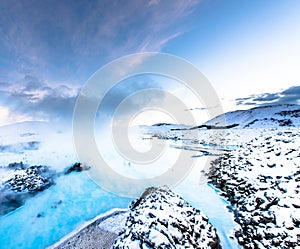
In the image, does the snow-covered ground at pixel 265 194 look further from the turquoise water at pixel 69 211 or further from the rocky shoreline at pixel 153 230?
the rocky shoreline at pixel 153 230

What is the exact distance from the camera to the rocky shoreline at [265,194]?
22.6 ft

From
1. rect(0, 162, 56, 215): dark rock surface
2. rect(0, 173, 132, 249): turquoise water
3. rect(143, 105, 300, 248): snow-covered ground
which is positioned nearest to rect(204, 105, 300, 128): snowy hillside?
rect(143, 105, 300, 248): snow-covered ground

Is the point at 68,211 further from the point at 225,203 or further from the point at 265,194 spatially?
the point at 265,194

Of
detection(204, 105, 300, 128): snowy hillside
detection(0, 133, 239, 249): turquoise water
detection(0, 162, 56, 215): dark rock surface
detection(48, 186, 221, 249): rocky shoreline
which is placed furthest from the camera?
detection(204, 105, 300, 128): snowy hillside

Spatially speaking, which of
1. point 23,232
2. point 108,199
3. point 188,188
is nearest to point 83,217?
point 108,199

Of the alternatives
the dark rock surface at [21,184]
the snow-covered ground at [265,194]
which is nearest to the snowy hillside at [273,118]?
the snow-covered ground at [265,194]

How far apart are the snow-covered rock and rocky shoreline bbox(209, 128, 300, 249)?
2.29 metres

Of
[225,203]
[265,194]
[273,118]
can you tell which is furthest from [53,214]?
[273,118]

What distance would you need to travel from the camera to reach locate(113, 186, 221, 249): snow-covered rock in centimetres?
549

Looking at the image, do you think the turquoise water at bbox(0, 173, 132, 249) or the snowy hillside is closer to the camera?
the turquoise water at bbox(0, 173, 132, 249)

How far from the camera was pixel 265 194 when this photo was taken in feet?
30.6

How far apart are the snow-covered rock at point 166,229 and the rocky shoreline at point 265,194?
7.51ft

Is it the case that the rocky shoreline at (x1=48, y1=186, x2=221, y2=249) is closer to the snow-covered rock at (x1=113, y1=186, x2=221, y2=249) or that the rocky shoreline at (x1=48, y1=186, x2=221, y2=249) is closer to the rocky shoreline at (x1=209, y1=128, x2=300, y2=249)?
the snow-covered rock at (x1=113, y1=186, x2=221, y2=249)

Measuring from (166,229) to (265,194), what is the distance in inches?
293
